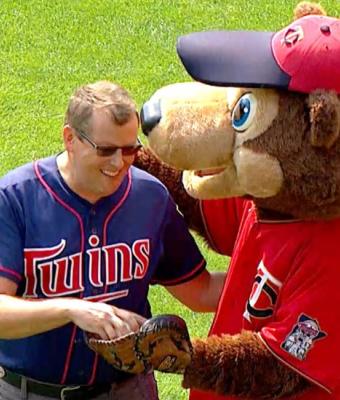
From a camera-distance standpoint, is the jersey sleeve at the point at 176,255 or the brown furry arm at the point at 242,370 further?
the jersey sleeve at the point at 176,255

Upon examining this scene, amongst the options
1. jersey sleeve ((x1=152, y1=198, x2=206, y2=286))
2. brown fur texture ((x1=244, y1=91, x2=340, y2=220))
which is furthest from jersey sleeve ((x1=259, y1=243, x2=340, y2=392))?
jersey sleeve ((x1=152, y1=198, x2=206, y2=286))

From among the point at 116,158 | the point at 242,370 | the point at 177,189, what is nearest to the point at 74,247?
the point at 116,158

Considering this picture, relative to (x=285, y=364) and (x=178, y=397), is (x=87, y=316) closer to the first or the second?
(x=285, y=364)

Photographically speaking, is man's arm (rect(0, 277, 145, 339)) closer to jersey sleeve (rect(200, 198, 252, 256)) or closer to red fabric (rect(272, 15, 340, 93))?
jersey sleeve (rect(200, 198, 252, 256))

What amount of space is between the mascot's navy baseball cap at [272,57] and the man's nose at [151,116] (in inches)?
6.9

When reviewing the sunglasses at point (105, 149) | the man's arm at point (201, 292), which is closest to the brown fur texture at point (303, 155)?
the sunglasses at point (105, 149)

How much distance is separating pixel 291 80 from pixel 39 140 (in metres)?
4.16

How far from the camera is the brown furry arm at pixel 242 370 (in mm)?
3818

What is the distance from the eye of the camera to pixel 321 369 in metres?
3.79

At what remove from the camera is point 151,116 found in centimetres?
383

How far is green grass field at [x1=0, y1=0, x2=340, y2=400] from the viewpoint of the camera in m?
7.83

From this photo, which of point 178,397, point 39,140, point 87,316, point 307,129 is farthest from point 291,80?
point 39,140

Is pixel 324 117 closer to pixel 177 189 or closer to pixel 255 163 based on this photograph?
pixel 255 163

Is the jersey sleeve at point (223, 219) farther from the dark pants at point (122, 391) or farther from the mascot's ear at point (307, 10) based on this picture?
the mascot's ear at point (307, 10)
